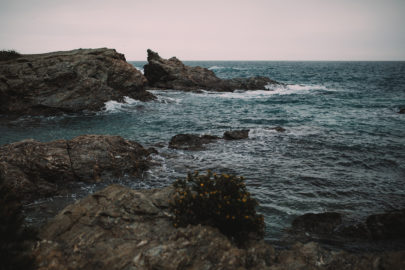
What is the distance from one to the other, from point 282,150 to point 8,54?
33118 mm

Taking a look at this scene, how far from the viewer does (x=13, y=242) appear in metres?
4.04

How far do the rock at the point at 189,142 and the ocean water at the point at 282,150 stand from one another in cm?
63

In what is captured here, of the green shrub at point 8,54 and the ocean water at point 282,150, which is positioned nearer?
the ocean water at point 282,150

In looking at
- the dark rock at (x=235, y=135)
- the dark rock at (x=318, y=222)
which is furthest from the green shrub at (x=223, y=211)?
the dark rock at (x=235, y=135)

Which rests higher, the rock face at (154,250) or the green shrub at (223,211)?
the green shrub at (223,211)

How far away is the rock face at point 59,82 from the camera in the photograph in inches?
947

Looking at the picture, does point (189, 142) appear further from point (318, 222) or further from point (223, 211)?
point (223, 211)

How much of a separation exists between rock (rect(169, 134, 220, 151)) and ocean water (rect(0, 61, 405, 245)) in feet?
2.07

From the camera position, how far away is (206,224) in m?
5.06

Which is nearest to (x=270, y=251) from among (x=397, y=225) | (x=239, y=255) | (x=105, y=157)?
(x=239, y=255)

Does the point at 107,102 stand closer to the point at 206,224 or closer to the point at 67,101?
the point at 67,101

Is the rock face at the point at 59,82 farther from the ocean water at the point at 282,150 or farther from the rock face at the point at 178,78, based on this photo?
the rock face at the point at 178,78

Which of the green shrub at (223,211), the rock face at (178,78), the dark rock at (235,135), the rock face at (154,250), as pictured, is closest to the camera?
the rock face at (154,250)

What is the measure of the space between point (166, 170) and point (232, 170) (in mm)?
3303
